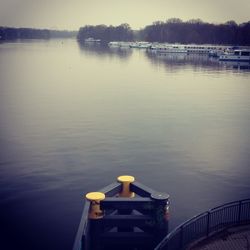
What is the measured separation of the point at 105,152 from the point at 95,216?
875 inches

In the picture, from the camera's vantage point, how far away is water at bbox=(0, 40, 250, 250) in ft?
97.8

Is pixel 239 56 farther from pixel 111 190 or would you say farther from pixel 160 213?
pixel 160 213

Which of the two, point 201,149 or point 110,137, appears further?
point 110,137

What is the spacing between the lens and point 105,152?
4284 cm

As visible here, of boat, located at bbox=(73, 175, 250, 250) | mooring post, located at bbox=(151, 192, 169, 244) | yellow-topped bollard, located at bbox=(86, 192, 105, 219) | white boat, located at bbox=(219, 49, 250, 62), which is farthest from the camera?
white boat, located at bbox=(219, 49, 250, 62)

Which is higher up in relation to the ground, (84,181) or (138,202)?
(138,202)

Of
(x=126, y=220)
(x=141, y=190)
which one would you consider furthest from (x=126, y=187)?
(x=126, y=220)

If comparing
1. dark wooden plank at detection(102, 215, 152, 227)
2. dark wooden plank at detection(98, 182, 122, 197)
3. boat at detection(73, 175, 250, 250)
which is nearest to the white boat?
dark wooden plank at detection(98, 182, 122, 197)

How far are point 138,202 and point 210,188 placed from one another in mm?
14766

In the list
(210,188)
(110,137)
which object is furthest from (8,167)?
(210,188)

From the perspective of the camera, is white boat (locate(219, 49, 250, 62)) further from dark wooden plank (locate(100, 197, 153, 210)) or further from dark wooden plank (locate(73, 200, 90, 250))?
dark wooden plank (locate(73, 200, 90, 250))

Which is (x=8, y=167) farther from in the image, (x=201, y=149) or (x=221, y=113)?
(x=221, y=113)

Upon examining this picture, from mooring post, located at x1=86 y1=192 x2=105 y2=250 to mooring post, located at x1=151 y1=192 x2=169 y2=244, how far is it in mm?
2811

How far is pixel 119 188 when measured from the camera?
75.8ft
